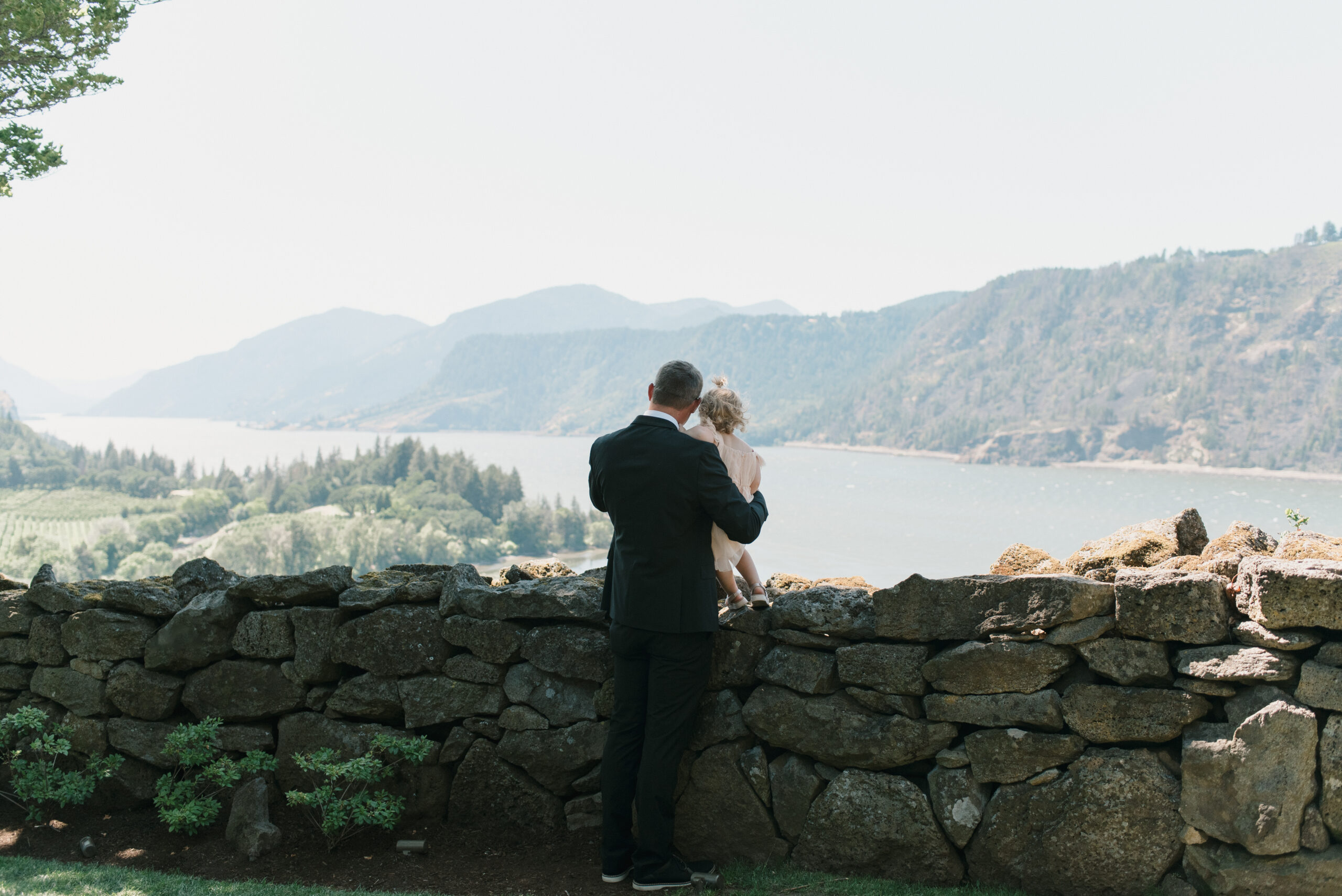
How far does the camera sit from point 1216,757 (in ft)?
11.7

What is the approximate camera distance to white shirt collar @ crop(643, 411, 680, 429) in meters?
4.04

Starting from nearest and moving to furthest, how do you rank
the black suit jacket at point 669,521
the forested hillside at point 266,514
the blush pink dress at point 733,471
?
1. the black suit jacket at point 669,521
2. the blush pink dress at point 733,471
3. the forested hillside at point 266,514

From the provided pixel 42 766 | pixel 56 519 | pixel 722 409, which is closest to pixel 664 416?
pixel 722 409

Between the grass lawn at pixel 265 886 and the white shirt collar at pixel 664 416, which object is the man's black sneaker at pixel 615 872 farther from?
the white shirt collar at pixel 664 416

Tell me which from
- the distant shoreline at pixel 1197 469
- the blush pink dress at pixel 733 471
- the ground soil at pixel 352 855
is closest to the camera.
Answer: the ground soil at pixel 352 855

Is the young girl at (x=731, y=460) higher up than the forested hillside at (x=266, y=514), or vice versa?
the young girl at (x=731, y=460)

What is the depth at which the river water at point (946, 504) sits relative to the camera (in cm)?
9275

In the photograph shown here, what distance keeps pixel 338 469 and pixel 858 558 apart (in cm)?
7463

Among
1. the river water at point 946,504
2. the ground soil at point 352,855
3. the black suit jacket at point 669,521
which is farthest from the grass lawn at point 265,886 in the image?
the river water at point 946,504

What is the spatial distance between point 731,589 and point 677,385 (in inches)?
44.6

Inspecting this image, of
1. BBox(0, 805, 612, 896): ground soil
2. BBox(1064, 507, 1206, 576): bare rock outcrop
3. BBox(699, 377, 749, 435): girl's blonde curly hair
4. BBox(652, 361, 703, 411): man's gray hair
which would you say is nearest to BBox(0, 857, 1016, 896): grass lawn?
BBox(0, 805, 612, 896): ground soil

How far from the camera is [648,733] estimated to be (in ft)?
13.2

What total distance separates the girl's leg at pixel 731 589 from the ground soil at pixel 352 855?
143 cm

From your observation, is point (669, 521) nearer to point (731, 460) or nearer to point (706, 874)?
point (731, 460)
